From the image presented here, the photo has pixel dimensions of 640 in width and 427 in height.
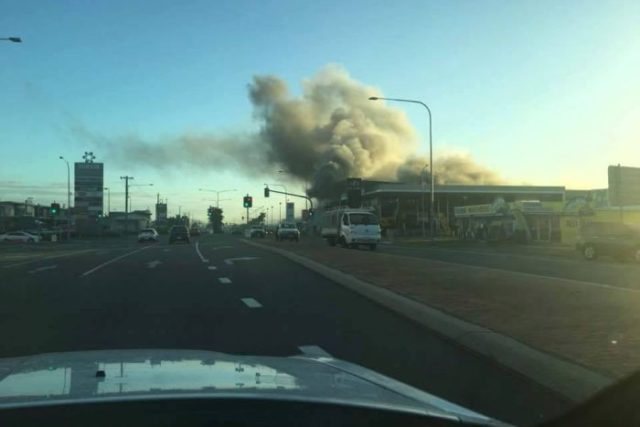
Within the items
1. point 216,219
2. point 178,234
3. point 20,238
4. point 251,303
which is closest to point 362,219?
point 178,234

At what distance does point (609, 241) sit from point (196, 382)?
1131 inches

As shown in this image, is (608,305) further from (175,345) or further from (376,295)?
(175,345)

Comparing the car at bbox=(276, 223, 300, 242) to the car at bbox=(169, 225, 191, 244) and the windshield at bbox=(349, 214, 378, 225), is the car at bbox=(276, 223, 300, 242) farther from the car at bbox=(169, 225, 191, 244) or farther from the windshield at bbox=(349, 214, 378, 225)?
the windshield at bbox=(349, 214, 378, 225)

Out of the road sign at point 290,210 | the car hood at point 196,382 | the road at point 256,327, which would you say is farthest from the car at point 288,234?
the car hood at point 196,382

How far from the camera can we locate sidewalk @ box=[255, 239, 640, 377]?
25.2ft

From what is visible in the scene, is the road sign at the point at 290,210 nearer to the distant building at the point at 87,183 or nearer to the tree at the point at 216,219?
the distant building at the point at 87,183

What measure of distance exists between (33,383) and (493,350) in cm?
606

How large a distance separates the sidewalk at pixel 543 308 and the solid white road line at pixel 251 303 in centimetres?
279

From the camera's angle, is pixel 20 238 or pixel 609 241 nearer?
pixel 609 241

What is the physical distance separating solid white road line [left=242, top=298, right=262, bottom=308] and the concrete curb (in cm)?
228

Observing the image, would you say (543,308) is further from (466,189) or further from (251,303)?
(466,189)

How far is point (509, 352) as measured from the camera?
7848mm

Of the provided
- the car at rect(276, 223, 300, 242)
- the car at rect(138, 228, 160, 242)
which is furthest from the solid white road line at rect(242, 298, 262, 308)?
the car at rect(138, 228, 160, 242)

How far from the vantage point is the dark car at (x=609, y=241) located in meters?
28.2
